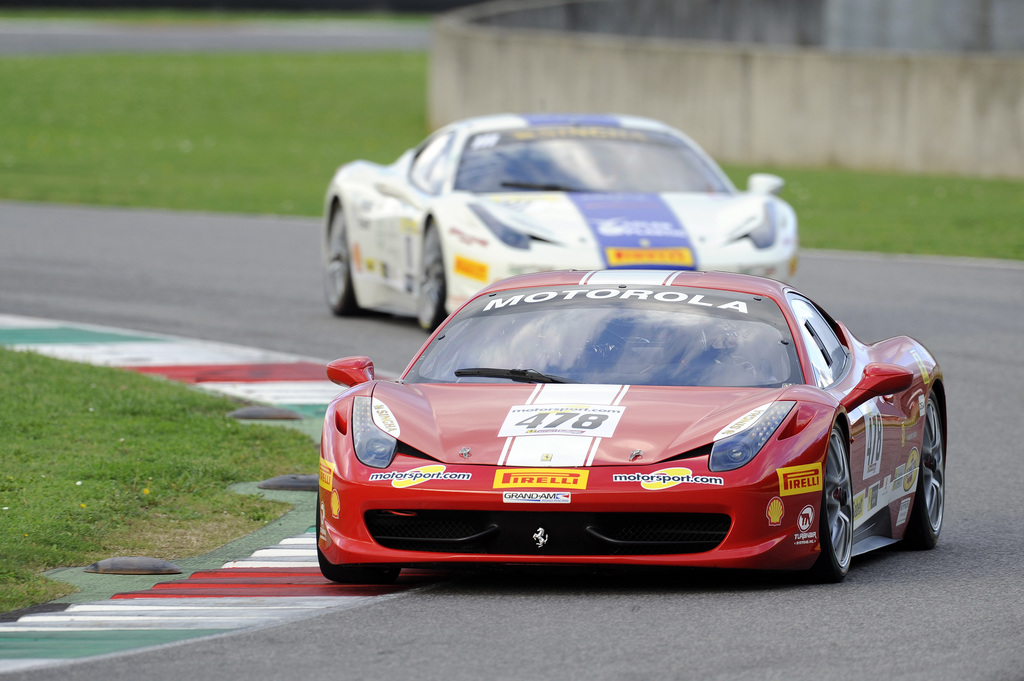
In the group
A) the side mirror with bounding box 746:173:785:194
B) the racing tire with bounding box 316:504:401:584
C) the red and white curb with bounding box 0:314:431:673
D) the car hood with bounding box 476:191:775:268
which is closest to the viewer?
the red and white curb with bounding box 0:314:431:673

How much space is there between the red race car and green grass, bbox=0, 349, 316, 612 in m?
1.06

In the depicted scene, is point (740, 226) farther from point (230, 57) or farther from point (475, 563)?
point (230, 57)

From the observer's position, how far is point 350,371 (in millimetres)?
7422

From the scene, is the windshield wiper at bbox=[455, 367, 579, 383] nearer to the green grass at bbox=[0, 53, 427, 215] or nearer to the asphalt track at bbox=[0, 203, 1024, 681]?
the asphalt track at bbox=[0, 203, 1024, 681]

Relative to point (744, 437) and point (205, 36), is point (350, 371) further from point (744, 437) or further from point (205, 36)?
point (205, 36)

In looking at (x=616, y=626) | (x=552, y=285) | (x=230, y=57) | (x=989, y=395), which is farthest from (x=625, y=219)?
(x=230, y=57)

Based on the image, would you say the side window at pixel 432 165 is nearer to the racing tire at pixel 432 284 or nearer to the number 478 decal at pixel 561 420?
the racing tire at pixel 432 284

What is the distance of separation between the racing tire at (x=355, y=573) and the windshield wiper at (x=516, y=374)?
0.80 m

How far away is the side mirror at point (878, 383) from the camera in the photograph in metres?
7.25

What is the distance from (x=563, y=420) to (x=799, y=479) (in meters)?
0.80

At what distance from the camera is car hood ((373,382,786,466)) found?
654 cm

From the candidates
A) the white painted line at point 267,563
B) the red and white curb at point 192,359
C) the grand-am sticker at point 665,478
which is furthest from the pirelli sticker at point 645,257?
the grand-am sticker at point 665,478

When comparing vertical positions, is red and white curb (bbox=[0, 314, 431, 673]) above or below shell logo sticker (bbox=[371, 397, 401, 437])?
below

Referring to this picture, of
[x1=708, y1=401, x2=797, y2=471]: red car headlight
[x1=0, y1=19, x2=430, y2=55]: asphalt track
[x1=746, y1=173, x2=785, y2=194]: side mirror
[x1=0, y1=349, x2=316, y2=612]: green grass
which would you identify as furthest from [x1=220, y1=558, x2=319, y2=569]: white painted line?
[x1=0, y1=19, x2=430, y2=55]: asphalt track
